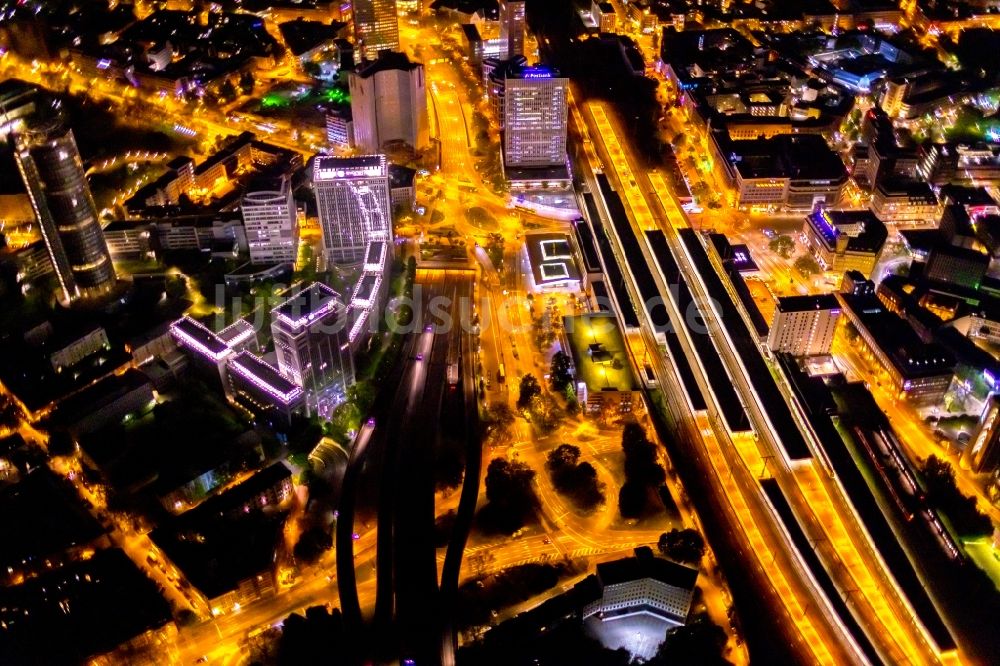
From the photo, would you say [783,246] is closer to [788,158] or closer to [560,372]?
[788,158]

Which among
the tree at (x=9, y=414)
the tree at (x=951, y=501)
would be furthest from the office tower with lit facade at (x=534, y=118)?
the tree at (x=9, y=414)

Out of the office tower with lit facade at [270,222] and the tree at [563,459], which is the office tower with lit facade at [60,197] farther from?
the tree at [563,459]

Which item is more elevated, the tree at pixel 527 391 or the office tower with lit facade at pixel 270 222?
the office tower with lit facade at pixel 270 222

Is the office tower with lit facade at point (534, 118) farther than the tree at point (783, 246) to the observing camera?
Yes

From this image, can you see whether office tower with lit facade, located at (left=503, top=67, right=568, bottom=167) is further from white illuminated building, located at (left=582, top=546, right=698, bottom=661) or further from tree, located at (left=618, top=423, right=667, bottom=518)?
white illuminated building, located at (left=582, top=546, right=698, bottom=661)


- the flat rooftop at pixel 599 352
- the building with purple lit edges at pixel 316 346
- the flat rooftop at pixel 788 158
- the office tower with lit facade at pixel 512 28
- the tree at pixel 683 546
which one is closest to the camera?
the tree at pixel 683 546

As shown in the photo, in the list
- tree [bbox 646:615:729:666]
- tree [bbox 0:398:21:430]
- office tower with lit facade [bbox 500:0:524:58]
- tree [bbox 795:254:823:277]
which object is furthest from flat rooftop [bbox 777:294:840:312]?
office tower with lit facade [bbox 500:0:524:58]

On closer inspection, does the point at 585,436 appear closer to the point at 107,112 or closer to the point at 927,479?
the point at 927,479


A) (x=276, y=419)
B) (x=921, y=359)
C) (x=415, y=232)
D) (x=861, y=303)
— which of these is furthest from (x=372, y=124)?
(x=921, y=359)
